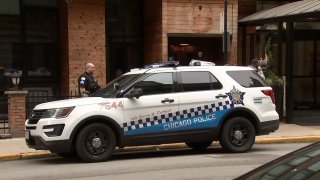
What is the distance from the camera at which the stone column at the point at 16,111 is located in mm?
13742

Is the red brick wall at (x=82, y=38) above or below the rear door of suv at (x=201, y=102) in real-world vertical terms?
above

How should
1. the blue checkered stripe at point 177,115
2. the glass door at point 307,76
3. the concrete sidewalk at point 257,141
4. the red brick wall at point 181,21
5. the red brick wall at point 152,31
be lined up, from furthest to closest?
the glass door at point 307,76
the red brick wall at point 152,31
the red brick wall at point 181,21
the concrete sidewalk at point 257,141
the blue checkered stripe at point 177,115

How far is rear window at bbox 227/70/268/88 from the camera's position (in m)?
11.1

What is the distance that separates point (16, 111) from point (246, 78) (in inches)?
237

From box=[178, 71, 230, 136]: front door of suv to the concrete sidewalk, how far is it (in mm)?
1805

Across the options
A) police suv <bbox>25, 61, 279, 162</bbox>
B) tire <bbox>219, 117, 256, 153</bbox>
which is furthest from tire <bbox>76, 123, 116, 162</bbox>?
tire <bbox>219, 117, 256, 153</bbox>

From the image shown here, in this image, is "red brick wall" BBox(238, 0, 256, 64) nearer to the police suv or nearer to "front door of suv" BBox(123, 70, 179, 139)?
the police suv

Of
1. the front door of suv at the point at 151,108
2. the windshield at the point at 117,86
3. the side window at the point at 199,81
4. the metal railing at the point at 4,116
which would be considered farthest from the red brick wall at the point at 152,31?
the front door of suv at the point at 151,108

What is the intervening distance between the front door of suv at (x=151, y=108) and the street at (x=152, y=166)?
0.61m

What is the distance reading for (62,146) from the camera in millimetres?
9914

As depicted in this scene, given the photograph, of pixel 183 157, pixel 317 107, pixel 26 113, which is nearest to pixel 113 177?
pixel 183 157

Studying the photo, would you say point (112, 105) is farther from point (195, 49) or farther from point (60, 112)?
point (195, 49)

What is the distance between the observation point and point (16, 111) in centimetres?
1380

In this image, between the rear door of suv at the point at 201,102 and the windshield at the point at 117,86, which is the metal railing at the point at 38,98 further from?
the rear door of suv at the point at 201,102
